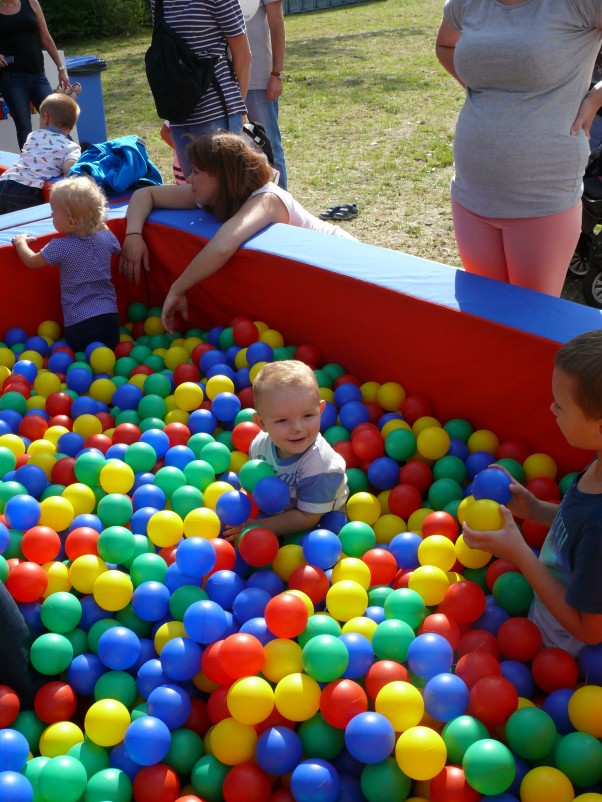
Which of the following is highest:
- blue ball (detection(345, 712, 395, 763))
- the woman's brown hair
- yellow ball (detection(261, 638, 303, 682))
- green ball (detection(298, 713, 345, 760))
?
the woman's brown hair

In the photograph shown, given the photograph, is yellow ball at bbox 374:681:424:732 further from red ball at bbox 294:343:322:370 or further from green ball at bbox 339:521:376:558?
red ball at bbox 294:343:322:370

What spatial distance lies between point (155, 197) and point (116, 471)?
1537 millimetres

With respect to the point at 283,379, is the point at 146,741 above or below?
below

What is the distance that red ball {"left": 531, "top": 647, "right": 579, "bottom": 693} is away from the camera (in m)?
1.77

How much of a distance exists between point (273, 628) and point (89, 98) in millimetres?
6478

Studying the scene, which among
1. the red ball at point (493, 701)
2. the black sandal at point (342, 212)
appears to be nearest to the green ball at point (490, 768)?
the red ball at point (493, 701)

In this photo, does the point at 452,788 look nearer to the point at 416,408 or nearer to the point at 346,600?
the point at 346,600

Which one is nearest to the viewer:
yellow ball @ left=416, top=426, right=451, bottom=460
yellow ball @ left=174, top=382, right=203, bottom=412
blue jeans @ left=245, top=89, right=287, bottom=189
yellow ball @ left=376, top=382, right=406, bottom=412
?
yellow ball @ left=416, top=426, right=451, bottom=460

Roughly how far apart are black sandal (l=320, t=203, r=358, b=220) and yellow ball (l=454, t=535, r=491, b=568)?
3.53 m

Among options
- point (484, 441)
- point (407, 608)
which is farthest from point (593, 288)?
point (407, 608)

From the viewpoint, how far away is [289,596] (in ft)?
6.18

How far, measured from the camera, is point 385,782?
1.63m

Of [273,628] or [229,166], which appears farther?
[229,166]

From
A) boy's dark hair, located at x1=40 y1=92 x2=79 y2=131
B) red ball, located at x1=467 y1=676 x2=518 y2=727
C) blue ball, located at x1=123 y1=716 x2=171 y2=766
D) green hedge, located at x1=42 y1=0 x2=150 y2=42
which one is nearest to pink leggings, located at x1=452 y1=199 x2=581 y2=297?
red ball, located at x1=467 y1=676 x2=518 y2=727
